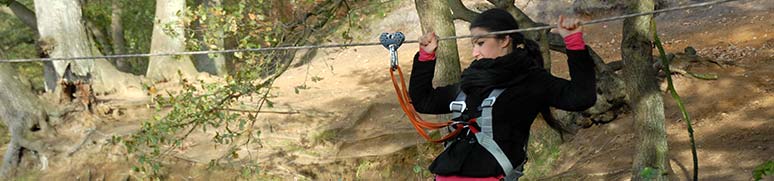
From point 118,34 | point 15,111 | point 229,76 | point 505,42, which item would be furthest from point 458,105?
point 118,34

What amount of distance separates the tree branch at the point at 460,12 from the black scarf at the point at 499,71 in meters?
3.84

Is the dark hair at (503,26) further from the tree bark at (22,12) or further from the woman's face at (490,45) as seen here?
the tree bark at (22,12)

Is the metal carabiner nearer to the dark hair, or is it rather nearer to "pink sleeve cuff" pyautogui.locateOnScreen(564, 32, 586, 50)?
the dark hair

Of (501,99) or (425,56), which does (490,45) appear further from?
(425,56)

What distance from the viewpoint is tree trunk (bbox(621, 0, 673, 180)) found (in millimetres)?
5918

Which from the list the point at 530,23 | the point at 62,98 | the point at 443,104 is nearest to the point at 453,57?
the point at 530,23

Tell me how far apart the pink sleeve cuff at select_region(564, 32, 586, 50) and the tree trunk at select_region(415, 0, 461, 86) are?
13.2 feet

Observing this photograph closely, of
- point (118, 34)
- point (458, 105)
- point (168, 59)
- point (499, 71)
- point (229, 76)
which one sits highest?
point (499, 71)

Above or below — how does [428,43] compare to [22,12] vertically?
below

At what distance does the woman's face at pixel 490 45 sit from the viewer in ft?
11.1

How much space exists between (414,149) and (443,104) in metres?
6.31

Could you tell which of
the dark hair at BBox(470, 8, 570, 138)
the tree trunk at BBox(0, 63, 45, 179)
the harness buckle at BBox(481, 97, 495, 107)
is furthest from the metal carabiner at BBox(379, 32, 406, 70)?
the tree trunk at BBox(0, 63, 45, 179)

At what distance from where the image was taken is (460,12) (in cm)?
739

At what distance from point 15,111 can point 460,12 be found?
691cm
